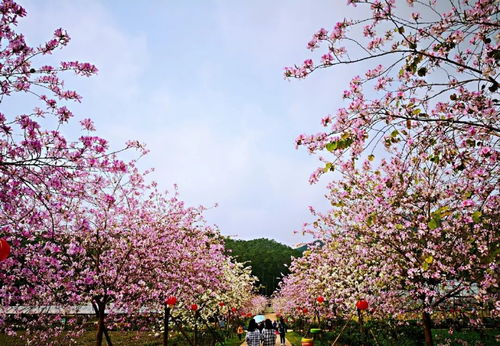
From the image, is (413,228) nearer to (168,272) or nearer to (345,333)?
(168,272)

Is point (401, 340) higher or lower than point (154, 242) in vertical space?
lower

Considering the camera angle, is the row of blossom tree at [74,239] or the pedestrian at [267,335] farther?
the pedestrian at [267,335]

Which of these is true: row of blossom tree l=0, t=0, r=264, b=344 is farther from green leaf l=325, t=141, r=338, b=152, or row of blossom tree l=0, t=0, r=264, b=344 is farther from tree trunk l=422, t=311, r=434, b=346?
tree trunk l=422, t=311, r=434, b=346

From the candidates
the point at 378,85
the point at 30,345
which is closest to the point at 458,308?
the point at 378,85

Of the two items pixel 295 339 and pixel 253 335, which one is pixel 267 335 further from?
pixel 295 339

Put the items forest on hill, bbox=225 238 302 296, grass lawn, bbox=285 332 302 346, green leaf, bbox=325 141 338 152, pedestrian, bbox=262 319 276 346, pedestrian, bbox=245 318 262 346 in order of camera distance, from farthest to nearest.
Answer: forest on hill, bbox=225 238 302 296, grass lawn, bbox=285 332 302 346, pedestrian, bbox=262 319 276 346, pedestrian, bbox=245 318 262 346, green leaf, bbox=325 141 338 152

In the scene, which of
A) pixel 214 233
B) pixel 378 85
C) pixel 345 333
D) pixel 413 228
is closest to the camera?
pixel 378 85

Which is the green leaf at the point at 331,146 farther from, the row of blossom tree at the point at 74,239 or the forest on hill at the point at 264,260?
the forest on hill at the point at 264,260

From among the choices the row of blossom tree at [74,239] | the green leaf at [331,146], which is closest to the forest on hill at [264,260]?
the row of blossom tree at [74,239]

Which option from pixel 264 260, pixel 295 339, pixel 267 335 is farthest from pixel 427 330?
pixel 264 260

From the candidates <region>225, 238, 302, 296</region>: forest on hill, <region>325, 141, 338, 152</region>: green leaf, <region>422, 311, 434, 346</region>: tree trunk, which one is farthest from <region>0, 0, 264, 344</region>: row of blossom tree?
<region>225, 238, 302, 296</region>: forest on hill

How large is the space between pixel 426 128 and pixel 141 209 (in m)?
8.54

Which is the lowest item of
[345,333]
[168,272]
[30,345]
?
[345,333]

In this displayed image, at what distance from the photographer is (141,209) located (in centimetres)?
1048
